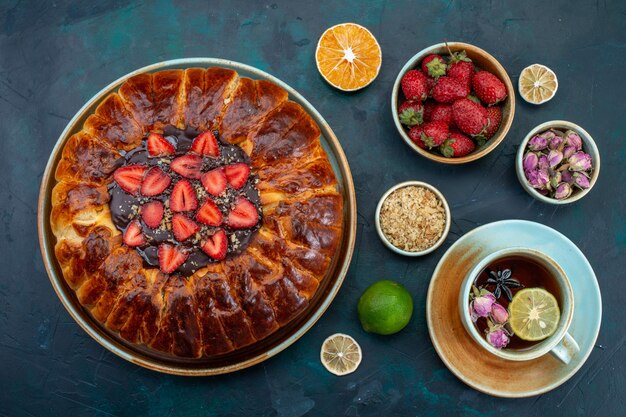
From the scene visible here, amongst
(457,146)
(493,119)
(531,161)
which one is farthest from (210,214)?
(531,161)

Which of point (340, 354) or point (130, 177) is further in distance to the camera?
point (340, 354)

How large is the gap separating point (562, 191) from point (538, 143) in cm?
28

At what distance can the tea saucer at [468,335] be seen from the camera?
3.03 m

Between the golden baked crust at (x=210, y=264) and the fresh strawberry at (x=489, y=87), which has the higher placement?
the fresh strawberry at (x=489, y=87)

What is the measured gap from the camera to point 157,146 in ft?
9.12

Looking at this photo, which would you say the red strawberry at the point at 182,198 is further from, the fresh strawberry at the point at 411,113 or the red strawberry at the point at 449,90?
the red strawberry at the point at 449,90

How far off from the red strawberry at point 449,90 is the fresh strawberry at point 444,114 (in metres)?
0.04

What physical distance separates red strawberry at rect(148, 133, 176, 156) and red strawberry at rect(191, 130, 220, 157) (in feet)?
0.41

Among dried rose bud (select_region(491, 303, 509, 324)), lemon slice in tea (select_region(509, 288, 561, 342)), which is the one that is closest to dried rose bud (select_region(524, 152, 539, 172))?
lemon slice in tea (select_region(509, 288, 561, 342))

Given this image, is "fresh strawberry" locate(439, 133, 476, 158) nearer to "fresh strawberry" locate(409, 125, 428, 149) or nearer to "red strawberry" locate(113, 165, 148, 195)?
"fresh strawberry" locate(409, 125, 428, 149)

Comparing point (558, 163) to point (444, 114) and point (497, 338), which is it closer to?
point (444, 114)

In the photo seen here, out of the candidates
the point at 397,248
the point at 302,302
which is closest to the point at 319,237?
the point at 302,302

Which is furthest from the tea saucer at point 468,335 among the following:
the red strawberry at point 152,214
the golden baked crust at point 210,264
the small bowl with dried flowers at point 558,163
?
the red strawberry at point 152,214

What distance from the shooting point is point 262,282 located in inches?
109
